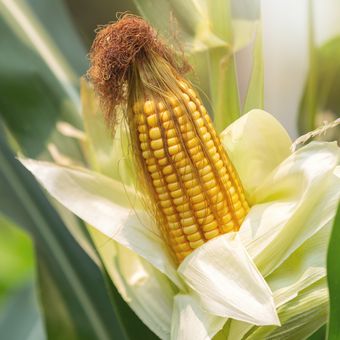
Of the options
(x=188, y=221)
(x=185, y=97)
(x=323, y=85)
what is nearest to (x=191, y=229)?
(x=188, y=221)

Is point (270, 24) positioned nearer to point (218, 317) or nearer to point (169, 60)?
point (169, 60)

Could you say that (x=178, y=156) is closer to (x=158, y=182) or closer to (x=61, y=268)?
(x=158, y=182)

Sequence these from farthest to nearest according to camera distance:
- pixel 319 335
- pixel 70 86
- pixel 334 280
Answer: pixel 70 86, pixel 319 335, pixel 334 280

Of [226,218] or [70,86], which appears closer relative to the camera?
[226,218]

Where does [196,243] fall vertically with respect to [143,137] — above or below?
below

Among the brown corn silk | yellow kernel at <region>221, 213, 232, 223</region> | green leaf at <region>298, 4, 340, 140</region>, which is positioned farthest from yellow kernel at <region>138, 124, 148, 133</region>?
green leaf at <region>298, 4, 340, 140</region>

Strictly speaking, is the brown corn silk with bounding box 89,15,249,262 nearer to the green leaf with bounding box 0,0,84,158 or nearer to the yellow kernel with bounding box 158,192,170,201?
the yellow kernel with bounding box 158,192,170,201
